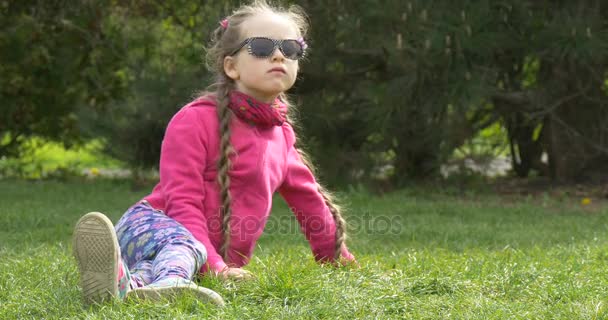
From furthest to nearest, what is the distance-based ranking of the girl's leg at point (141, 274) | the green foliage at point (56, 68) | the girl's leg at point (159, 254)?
1. the green foliage at point (56, 68)
2. the girl's leg at point (141, 274)
3. the girl's leg at point (159, 254)

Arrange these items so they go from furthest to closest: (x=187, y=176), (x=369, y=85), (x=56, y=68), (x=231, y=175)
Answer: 1. (x=56, y=68)
2. (x=369, y=85)
3. (x=231, y=175)
4. (x=187, y=176)

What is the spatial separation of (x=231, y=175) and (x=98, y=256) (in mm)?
862

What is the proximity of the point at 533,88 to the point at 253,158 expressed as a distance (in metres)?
5.16

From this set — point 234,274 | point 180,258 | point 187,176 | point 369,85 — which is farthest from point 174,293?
point 369,85

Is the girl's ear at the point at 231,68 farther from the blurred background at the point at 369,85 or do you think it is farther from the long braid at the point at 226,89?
the blurred background at the point at 369,85

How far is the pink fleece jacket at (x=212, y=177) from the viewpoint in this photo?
11.7 ft

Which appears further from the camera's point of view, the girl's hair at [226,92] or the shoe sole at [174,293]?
the girl's hair at [226,92]

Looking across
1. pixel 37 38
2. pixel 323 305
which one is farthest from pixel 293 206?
pixel 37 38

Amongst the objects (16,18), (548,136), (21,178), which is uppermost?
(16,18)

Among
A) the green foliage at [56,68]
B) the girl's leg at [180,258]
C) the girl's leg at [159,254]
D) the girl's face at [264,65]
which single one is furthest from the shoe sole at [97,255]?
the green foliage at [56,68]

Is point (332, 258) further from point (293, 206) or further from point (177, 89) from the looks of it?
point (177, 89)

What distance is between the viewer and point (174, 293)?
306cm

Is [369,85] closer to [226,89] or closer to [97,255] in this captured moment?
[226,89]

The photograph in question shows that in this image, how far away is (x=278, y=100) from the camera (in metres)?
4.00
